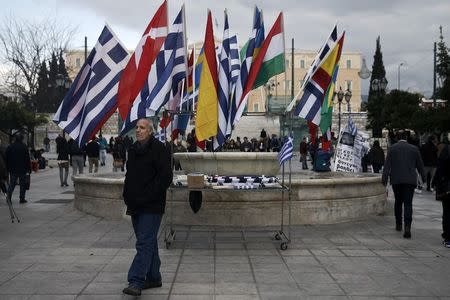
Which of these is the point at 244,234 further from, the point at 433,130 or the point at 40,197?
the point at 433,130

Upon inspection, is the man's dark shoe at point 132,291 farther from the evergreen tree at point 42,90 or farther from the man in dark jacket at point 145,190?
the evergreen tree at point 42,90

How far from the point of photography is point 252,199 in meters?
10.5

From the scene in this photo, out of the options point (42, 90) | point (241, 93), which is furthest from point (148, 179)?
point (42, 90)

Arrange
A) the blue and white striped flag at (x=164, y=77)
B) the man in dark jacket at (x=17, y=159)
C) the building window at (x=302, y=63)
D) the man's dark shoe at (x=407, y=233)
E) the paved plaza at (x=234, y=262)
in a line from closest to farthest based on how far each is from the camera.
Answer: the paved plaza at (x=234, y=262)
the man's dark shoe at (x=407, y=233)
the blue and white striped flag at (x=164, y=77)
the man in dark jacket at (x=17, y=159)
the building window at (x=302, y=63)

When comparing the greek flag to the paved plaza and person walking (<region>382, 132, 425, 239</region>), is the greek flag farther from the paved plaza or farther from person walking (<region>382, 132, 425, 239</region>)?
person walking (<region>382, 132, 425, 239</region>)

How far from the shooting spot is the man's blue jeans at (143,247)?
596cm

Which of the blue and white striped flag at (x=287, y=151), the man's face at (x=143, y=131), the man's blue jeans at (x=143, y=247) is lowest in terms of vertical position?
the man's blue jeans at (x=143, y=247)

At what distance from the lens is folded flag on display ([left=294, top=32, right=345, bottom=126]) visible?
11266 millimetres

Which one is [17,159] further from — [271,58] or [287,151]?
[287,151]

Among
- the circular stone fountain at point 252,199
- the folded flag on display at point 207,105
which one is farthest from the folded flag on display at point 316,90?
the folded flag on display at point 207,105

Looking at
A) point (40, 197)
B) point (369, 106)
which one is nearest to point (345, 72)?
point (369, 106)

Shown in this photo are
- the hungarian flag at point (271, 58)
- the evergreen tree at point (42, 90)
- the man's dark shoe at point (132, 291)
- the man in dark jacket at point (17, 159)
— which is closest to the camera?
the man's dark shoe at point (132, 291)

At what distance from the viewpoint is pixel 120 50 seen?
11.7m

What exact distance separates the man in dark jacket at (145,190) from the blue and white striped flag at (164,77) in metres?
3.95
